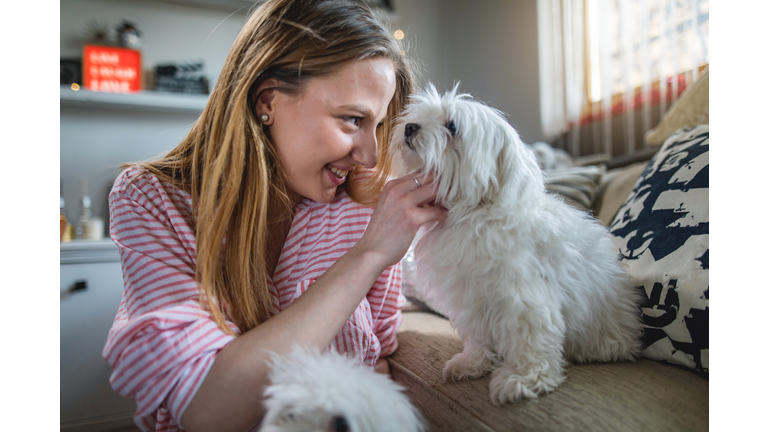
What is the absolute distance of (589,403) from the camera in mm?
604

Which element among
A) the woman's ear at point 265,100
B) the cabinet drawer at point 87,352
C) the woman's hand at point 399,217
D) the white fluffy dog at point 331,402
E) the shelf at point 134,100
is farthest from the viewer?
the shelf at point 134,100

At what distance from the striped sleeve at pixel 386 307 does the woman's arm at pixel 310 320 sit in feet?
0.90

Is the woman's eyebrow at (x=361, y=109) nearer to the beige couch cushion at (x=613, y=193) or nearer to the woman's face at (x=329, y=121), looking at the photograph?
the woman's face at (x=329, y=121)

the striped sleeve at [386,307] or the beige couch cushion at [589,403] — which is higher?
the striped sleeve at [386,307]

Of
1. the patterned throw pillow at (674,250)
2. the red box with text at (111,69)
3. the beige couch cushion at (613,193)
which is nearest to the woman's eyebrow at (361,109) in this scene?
the patterned throw pillow at (674,250)

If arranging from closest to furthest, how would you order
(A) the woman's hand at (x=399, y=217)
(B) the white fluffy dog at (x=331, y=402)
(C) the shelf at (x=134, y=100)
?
1. (B) the white fluffy dog at (x=331, y=402)
2. (A) the woman's hand at (x=399, y=217)
3. (C) the shelf at (x=134, y=100)

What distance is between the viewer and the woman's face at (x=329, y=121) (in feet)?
2.58

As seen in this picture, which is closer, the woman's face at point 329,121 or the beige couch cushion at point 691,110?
the woman's face at point 329,121

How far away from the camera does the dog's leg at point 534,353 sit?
0.65m

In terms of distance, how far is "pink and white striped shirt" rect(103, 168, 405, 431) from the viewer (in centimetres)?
58

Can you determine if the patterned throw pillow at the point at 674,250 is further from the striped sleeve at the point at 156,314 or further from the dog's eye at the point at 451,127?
the striped sleeve at the point at 156,314

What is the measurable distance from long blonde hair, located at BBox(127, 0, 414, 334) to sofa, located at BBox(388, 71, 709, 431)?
375 mm

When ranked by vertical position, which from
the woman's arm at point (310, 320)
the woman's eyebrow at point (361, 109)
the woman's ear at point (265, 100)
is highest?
the woman's ear at point (265, 100)

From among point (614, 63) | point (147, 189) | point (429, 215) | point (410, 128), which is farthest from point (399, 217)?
point (614, 63)
